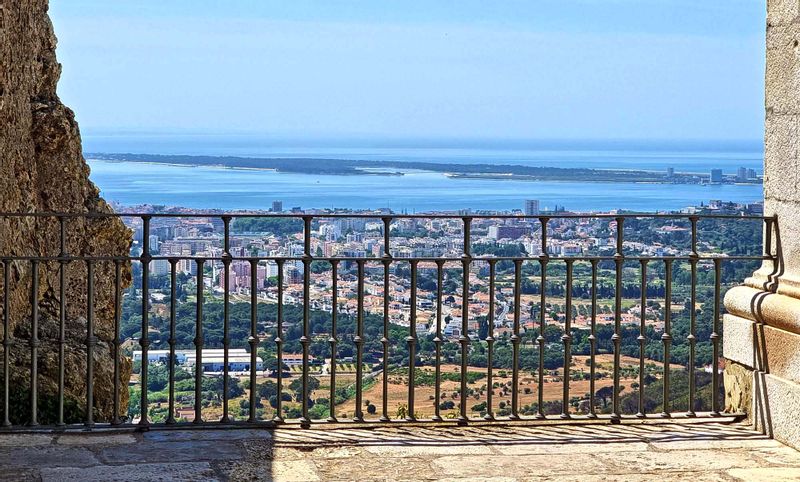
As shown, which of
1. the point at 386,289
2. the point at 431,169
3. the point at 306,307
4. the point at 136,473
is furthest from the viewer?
the point at 431,169

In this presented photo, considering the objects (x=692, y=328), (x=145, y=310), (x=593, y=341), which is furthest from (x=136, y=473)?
(x=692, y=328)

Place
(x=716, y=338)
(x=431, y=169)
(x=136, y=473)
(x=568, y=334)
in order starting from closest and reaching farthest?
(x=136, y=473)
(x=568, y=334)
(x=716, y=338)
(x=431, y=169)

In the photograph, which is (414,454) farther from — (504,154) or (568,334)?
(504,154)

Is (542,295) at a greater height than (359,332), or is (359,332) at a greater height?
(542,295)

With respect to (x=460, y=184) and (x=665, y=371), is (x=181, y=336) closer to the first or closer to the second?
(x=665, y=371)

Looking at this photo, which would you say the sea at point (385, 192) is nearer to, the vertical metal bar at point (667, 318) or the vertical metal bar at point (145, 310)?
the vertical metal bar at point (667, 318)

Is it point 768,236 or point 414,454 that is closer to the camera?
point 414,454

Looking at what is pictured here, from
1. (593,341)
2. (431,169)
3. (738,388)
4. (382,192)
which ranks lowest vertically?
(738,388)
